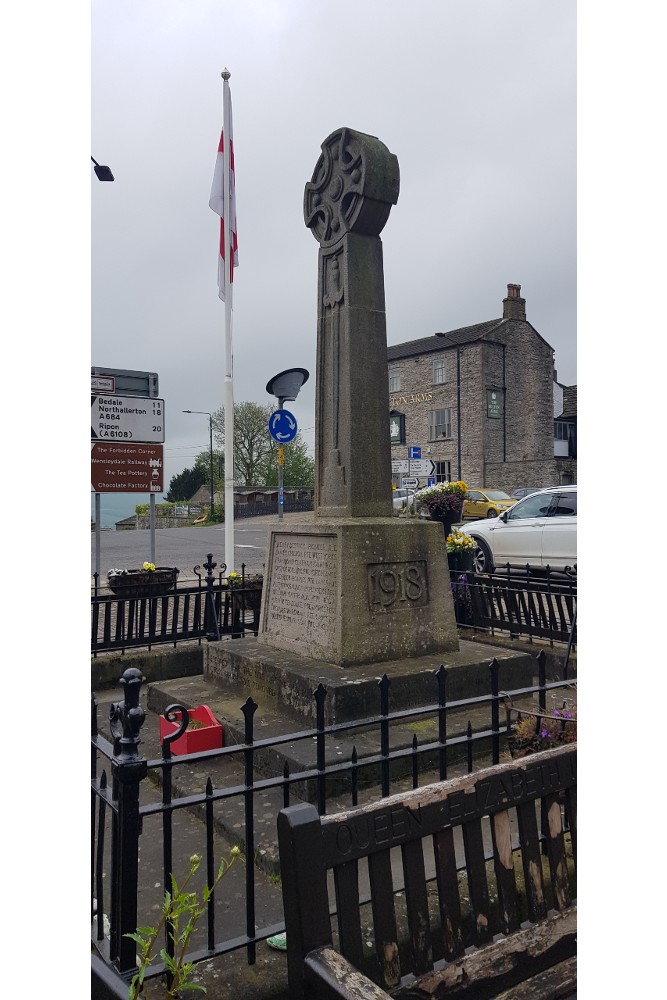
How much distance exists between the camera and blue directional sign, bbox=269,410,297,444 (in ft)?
34.1

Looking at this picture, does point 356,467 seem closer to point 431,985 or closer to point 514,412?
point 431,985

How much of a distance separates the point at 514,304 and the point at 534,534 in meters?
32.4

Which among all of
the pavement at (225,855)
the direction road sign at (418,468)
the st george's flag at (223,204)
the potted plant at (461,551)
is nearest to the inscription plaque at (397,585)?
the pavement at (225,855)

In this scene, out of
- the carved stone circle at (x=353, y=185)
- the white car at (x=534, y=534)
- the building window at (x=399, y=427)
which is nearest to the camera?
the carved stone circle at (x=353, y=185)

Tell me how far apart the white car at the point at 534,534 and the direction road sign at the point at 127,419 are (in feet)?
18.9

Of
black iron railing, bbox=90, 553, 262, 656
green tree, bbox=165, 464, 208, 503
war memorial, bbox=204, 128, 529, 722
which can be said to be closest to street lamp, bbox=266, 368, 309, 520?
black iron railing, bbox=90, 553, 262, 656

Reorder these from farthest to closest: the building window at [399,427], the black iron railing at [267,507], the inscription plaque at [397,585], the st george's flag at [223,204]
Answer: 1. the black iron railing at [267,507]
2. the building window at [399,427]
3. the st george's flag at [223,204]
4. the inscription plaque at [397,585]

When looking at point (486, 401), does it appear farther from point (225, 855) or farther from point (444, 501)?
point (225, 855)

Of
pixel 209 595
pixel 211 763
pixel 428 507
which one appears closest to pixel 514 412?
pixel 428 507

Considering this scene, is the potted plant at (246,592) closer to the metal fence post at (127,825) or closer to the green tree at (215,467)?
the metal fence post at (127,825)

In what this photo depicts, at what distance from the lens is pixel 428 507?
37.8 ft

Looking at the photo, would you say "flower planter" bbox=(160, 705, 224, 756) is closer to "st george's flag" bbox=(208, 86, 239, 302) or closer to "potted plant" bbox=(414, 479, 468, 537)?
"potted plant" bbox=(414, 479, 468, 537)

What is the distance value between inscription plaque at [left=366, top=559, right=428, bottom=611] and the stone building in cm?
3447

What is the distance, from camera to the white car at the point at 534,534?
1230 centimetres
